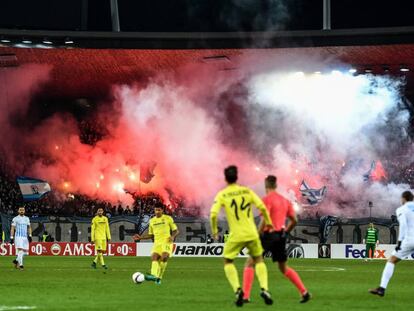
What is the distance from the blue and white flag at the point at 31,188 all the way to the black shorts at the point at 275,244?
48.8m

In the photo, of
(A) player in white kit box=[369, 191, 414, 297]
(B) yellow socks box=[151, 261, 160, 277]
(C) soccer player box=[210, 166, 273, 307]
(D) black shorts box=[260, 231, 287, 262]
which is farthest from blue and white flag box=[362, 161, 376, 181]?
(C) soccer player box=[210, 166, 273, 307]

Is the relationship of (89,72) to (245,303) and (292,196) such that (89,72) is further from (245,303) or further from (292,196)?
(245,303)

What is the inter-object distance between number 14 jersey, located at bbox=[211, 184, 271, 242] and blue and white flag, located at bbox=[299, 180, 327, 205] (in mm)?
47614

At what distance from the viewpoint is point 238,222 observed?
15.2 metres

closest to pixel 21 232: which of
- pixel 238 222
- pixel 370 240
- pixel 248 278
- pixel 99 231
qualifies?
pixel 99 231

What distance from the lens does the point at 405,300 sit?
17875 millimetres

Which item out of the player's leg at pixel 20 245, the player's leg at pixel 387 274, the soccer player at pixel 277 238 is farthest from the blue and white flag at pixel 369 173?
the soccer player at pixel 277 238

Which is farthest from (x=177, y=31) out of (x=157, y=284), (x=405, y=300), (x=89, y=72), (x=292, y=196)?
(x=405, y=300)

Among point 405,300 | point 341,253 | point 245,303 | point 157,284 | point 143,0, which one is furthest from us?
point 143,0

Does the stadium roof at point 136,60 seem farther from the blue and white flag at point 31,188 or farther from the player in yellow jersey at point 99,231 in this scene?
the player in yellow jersey at point 99,231

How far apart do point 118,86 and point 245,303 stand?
52.8 m

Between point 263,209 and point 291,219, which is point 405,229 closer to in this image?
point 291,219

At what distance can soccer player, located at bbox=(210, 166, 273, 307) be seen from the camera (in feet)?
49.1

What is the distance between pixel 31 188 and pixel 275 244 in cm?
4968
